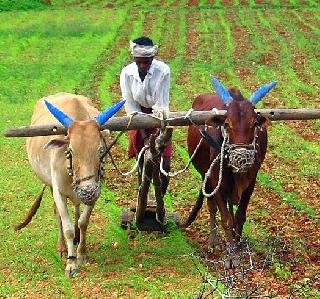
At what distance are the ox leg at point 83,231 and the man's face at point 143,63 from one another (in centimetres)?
161

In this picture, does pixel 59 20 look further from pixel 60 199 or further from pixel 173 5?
pixel 60 199

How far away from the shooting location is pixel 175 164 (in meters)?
11.6

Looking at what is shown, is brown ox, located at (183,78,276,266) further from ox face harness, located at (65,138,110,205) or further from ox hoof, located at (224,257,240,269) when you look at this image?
ox face harness, located at (65,138,110,205)

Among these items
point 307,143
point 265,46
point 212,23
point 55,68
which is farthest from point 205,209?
point 212,23

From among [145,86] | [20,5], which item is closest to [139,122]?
[145,86]

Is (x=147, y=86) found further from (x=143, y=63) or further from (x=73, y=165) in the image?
(x=73, y=165)

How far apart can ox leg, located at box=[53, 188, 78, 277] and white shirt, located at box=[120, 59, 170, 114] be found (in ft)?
4.11

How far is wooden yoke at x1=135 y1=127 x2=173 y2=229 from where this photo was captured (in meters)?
7.73

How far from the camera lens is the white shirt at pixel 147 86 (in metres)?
8.44

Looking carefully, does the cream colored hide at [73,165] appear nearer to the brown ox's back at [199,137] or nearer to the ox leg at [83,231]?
the ox leg at [83,231]

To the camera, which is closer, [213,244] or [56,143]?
[56,143]

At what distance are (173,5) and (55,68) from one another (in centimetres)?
1312

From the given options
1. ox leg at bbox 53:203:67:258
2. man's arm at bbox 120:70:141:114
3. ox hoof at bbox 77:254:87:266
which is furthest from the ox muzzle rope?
ox leg at bbox 53:203:67:258

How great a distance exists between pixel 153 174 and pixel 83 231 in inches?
36.9
